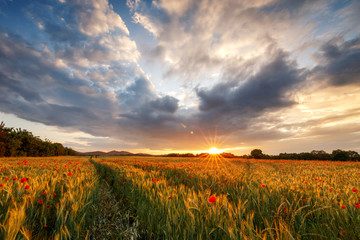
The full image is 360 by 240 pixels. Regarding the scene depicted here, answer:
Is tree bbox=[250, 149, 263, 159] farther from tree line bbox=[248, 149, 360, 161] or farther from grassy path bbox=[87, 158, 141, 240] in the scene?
→ grassy path bbox=[87, 158, 141, 240]

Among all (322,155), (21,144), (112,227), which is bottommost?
(112,227)

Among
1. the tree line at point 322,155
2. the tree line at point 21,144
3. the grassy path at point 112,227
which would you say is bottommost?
the grassy path at point 112,227

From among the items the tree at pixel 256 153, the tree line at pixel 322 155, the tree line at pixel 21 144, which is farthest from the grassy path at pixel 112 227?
the tree line at pixel 21 144

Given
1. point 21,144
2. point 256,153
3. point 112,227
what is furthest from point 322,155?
point 21,144

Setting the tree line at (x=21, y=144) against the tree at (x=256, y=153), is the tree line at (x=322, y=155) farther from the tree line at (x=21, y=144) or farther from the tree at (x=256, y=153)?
the tree line at (x=21, y=144)

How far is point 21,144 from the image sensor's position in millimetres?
45250

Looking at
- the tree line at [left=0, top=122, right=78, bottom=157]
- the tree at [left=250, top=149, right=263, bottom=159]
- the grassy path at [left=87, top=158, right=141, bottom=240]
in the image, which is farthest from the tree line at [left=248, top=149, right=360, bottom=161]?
the tree line at [left=0, top=122, right=78, bottom=157]

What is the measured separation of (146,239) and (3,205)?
260 cm

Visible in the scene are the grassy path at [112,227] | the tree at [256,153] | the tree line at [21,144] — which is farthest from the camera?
the tree line at [21,144]

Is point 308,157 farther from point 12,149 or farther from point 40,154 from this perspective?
point 40,154

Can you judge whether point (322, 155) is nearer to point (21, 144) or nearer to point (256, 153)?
point (256, 153)

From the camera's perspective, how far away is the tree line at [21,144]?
38562 millimetres

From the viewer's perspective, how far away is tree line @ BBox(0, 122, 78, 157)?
127ft

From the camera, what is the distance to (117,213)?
15.9ft
